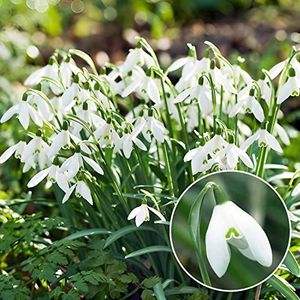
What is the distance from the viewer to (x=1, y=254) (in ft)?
8.76

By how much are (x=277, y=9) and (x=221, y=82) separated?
3.89 metres

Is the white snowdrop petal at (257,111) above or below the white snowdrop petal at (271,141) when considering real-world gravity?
above

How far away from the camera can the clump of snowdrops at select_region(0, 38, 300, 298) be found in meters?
2.15

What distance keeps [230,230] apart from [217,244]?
5 cm

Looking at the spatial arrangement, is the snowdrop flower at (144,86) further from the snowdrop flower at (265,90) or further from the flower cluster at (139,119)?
the snowdrop flower at (265,90)

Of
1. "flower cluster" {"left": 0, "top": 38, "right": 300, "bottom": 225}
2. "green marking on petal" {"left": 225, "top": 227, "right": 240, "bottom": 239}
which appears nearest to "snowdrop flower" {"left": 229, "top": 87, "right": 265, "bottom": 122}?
"flower cluster" {"left": 0, "top": 38, "right": 300, "bottom": 225}

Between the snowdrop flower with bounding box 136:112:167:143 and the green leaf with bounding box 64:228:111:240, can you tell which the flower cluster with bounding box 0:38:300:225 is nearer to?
the snowdrop flower with bounding box 136:112:167:143

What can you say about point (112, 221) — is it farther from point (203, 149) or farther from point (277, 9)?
point (277, 9)

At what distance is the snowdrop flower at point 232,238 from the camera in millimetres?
1935

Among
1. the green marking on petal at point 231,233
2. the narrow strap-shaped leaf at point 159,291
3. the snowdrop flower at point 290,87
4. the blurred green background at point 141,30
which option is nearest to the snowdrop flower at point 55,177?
the narrow strap-shaped leaf at point 159,291

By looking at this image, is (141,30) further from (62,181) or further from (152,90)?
(62,181)

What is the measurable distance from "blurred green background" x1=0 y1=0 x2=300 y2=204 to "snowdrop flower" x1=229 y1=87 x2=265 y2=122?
1.61 metres

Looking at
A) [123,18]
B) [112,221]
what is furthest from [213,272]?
[123,18]

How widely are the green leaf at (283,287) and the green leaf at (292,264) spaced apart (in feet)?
0.17
